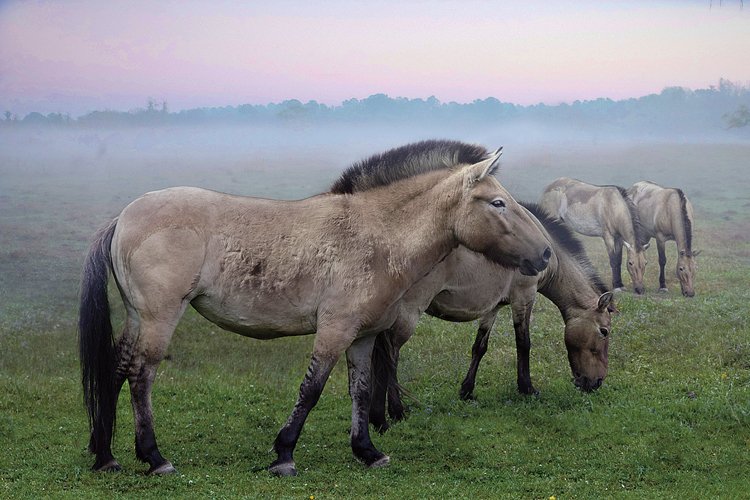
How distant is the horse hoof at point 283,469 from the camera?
24.6 ft

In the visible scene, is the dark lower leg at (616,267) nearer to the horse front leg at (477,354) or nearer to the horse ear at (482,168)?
the horse front leg at (477,354)

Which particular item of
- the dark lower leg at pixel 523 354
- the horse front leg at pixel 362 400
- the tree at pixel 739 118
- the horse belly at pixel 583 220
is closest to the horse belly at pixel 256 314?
the horse front leg at pixel 362 400

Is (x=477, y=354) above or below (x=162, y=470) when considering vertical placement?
above

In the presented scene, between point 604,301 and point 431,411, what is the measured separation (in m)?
2.54

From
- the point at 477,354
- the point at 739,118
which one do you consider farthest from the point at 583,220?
the point at 477,354

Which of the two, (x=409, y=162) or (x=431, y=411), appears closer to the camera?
(x=409, y=162)

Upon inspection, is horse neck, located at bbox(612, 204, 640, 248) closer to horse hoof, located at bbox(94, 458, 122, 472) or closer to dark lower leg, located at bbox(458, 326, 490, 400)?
dark lower leg, located at bbox(458, 326, 490, 400)

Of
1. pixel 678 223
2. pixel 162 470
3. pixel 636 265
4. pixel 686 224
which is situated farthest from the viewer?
pixel 636 265

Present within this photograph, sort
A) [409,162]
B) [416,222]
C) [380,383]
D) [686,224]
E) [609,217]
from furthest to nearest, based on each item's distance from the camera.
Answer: [609,217] < [686,224] < [380,383] < [409,162] < [416,222]

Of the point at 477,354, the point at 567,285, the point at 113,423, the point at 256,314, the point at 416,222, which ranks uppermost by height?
the point at 416,222

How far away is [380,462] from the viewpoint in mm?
7953

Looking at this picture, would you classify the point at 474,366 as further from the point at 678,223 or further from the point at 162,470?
the point at 678,223

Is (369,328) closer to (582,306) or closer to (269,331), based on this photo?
(269,331)

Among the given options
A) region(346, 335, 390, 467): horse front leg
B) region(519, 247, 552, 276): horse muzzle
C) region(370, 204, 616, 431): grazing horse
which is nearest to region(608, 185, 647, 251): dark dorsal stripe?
region(370, 204, 616, 431): grazing horse
